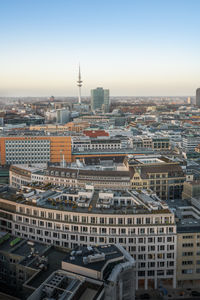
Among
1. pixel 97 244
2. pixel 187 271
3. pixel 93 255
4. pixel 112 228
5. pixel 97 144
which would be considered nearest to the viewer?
pixel 93 255

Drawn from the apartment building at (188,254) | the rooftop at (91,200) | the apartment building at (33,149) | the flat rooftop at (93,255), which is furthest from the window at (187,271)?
the apartment building at (33,149)

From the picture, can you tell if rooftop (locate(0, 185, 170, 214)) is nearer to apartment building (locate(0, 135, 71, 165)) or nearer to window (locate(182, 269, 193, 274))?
window (locate(182, 269, 193, 274))

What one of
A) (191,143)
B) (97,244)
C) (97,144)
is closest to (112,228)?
(97,244)

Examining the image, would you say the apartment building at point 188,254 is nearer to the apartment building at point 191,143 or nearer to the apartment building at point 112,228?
the apartment building at point 112,228

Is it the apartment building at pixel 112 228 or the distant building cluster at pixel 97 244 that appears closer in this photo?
the distant building cluster at pixel 97 244

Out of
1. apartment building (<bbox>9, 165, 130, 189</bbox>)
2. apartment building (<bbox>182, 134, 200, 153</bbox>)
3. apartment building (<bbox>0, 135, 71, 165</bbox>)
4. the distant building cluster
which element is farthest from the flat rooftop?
apartment building (<bbox>182, 134, 200, 153</bbox>)

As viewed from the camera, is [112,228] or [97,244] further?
[112,228]

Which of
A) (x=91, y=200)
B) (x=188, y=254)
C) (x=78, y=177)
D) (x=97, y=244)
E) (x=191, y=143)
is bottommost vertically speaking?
(x=188, y=254)

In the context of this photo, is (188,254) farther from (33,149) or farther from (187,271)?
(33,149)
